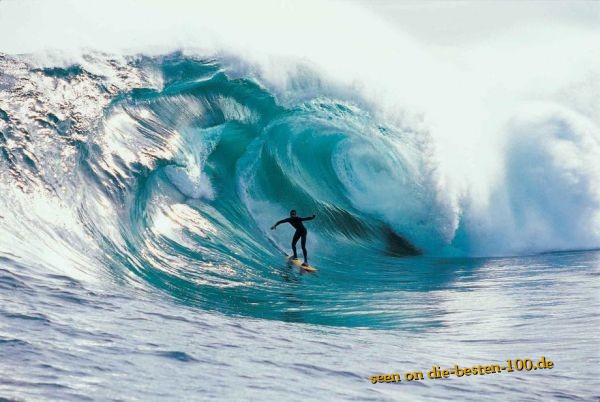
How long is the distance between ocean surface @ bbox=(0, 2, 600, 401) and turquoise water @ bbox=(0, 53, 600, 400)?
0.03 metres

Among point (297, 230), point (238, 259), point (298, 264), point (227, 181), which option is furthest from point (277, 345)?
point (227, 181)

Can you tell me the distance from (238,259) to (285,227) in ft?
6.00

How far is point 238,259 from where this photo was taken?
1145 centimetres

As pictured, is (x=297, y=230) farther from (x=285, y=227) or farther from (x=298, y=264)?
(x=285, y=227)

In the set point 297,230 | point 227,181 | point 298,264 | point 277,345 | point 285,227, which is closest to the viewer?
point 277,345

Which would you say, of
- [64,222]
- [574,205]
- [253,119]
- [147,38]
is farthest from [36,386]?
[574,205]

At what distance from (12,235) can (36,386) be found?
360 centimetres

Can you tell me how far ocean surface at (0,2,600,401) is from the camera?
6.34m

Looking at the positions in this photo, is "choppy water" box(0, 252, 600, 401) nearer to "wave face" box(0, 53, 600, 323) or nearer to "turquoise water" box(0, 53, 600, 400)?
"turquoise water" box(0, 53, 600, 400)

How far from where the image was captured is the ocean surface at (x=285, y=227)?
20.8 ft

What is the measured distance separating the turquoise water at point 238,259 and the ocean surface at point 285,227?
0.11 ft

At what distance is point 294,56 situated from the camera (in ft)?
54.3

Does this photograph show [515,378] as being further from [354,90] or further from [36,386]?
[354,90]

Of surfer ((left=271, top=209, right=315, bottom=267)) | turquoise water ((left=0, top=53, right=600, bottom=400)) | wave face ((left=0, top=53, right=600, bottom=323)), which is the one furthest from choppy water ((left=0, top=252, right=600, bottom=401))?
surfer ((left=271, top=209, right=315, bottom=267))
